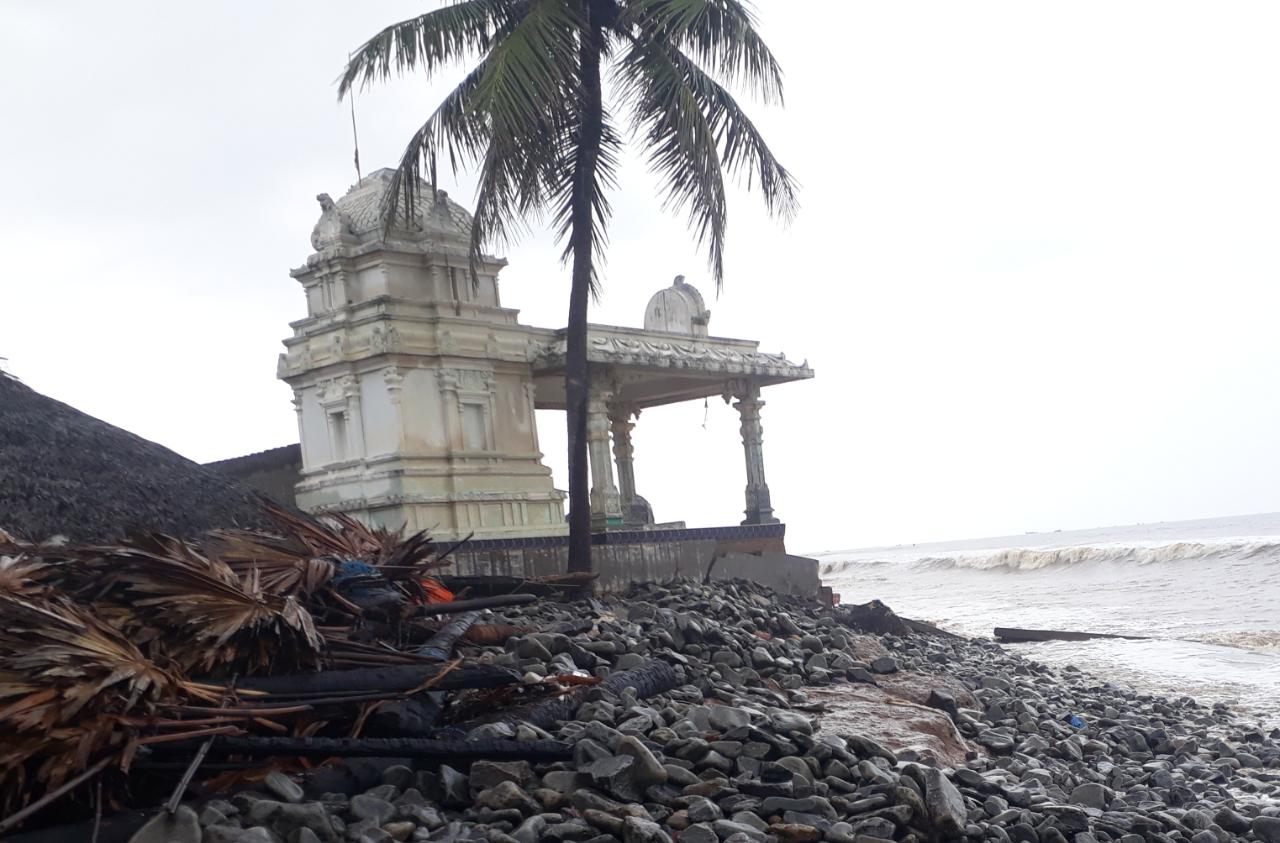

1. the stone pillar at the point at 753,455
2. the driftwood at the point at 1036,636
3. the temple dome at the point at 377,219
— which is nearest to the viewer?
the temple dome at the point at 377,219

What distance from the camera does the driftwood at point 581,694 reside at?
7.59 meters

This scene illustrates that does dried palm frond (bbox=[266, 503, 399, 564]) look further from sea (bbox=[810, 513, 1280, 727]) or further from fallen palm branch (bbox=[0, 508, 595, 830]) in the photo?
sea (bbox=[810, 513, 1280, 727])

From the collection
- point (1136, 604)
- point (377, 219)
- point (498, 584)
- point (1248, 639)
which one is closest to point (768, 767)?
point (498, 584)

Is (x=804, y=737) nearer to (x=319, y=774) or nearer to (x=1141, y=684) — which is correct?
(x=319, y=774)

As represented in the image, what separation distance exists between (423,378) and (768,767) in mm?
10313

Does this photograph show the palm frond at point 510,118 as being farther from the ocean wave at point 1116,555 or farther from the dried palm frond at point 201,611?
the ocean wave at point 1116,555

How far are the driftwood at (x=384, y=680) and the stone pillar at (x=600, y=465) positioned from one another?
1031cm

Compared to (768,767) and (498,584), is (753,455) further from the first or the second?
(768,767)

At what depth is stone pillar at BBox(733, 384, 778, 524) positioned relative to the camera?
20.1 m

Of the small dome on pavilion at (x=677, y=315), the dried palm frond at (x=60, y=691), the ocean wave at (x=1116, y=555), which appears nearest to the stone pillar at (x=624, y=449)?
the small dome on pavilion at (x=677, y=315)

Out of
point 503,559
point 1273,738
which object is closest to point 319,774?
point 503,559

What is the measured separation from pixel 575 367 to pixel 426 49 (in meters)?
3.93

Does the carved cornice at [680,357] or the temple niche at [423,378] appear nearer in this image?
the temple niche at [423,378]

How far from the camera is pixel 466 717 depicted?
757 centimetres
